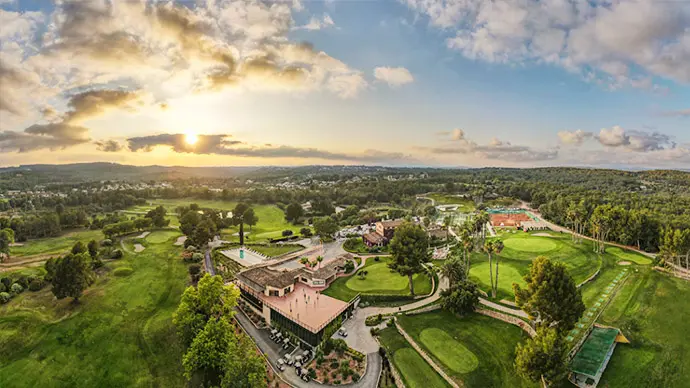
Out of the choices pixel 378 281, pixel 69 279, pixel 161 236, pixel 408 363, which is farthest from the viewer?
pixel 161 236

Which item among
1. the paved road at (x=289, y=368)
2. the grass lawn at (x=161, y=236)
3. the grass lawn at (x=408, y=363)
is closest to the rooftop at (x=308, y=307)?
the paved road at (x=289, y=368)

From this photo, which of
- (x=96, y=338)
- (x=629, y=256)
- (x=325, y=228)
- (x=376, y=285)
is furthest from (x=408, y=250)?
(x=629, y=256)

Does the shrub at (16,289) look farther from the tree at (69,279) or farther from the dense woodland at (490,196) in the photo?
the dense woodland at (490,196)

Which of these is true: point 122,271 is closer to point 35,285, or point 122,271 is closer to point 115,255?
point 115,255

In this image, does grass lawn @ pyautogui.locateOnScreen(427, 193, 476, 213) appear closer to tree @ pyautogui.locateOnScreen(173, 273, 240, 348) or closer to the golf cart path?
the golf cart path

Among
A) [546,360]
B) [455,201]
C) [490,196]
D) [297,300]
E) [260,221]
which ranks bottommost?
[260,221]

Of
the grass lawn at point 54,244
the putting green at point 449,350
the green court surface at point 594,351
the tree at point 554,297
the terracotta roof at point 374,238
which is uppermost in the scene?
the tree at point 554,297

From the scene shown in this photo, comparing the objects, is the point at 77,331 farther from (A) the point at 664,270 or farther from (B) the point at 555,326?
(A) the point at 664,270
